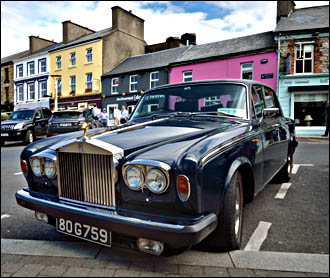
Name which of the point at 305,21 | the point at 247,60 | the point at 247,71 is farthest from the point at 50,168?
the point at 305,21

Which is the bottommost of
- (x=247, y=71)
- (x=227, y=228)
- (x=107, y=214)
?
(x=227, y=228)

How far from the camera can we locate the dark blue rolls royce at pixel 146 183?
1423mm

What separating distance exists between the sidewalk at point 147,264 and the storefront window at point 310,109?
49.4ft

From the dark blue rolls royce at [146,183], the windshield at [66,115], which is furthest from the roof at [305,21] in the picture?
the windshield at [66,115]

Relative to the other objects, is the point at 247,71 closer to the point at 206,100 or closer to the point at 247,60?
the point at 247,60

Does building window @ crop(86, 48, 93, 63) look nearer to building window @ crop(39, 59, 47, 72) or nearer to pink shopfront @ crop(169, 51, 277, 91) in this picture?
building window @ crop(39, 59, 47, 72)

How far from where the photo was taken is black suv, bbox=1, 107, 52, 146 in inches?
63.1

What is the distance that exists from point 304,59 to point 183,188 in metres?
16.3

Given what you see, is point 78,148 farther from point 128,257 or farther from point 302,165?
point 302,165

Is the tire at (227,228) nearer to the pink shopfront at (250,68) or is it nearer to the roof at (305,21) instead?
the pink shopfront at (250,68)

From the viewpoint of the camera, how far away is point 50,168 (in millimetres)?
1777

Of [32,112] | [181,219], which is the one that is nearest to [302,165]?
[181,219]

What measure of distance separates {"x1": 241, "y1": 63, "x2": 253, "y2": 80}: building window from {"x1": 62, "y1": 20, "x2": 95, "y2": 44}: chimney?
13.7 meters

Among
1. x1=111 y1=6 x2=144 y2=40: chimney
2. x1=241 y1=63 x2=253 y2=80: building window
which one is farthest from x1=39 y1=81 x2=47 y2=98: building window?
x1=241 y1=63 x2=253 y2=80: building window
